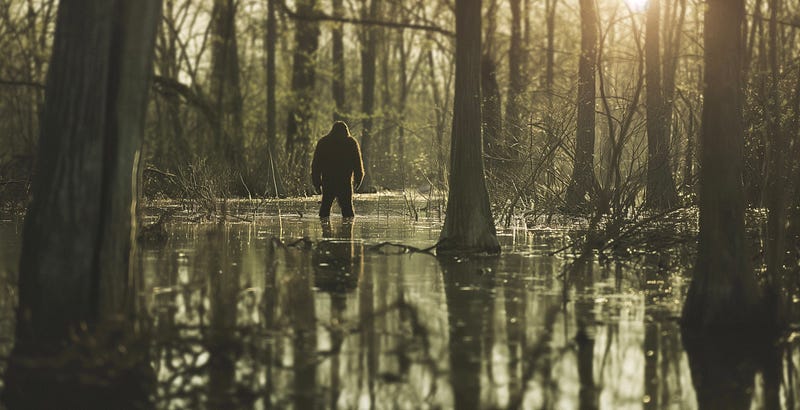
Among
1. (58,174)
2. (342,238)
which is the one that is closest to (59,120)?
(58,174)

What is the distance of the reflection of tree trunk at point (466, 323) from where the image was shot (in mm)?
6848

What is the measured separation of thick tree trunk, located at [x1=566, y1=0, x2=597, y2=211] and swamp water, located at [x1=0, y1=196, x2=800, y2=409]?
4062 millimetres

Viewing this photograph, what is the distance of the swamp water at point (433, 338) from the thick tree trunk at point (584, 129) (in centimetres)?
406

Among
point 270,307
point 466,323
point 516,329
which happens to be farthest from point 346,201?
point 516,329

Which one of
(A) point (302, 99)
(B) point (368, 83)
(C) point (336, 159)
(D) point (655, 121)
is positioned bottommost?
(C) point (336, 159)

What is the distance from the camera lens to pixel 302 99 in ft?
140

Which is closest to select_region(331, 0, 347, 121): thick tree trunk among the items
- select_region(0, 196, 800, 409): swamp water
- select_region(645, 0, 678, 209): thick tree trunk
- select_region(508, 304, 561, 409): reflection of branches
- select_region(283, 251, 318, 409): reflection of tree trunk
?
select_region(645, 0, 678, 209): thick tree trunk

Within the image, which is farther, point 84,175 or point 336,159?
point 336,159

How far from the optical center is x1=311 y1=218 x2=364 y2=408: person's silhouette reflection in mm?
7852

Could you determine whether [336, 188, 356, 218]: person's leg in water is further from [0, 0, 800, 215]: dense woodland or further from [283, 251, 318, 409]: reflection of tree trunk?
[283, 251, 318, 409]: reflection of tree trunk

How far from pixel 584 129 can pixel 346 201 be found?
16.5ft

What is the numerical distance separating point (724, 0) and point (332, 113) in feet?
140

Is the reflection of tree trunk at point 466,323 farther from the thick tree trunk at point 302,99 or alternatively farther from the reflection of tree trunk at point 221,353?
the thick tree trunk at point 302,99

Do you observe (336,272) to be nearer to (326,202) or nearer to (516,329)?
(516,329)
